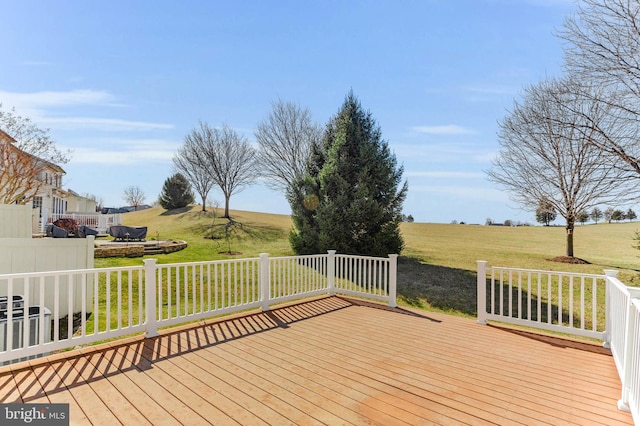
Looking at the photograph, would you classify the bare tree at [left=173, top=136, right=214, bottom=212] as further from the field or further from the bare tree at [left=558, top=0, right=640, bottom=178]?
the bare tree at [left=558, top=0, right=640, bottom=178]

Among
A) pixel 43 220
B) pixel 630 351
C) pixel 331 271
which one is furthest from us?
pixel 43 220

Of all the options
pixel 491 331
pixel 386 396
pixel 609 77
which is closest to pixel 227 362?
pixel 386 396

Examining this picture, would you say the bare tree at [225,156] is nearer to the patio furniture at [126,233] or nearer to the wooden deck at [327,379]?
the patio furniture at [126,233]

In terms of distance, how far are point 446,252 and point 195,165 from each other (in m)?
18.3

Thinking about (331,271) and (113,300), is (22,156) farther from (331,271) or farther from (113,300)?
(331,271)

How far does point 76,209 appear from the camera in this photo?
25.2m

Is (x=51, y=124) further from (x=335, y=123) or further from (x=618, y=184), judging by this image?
(x=618, y=184)

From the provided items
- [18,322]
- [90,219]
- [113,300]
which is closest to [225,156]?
[90,219]

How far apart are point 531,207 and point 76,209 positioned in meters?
30.0

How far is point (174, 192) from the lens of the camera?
90.8 ft

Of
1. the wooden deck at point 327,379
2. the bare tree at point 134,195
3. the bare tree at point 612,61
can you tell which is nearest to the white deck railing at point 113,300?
the wooden deck at point 327,379

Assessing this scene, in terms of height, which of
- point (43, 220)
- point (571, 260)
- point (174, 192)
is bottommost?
point (571, 260)

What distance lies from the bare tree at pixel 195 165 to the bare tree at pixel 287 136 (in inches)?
275

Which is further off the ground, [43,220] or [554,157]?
[554,157]
